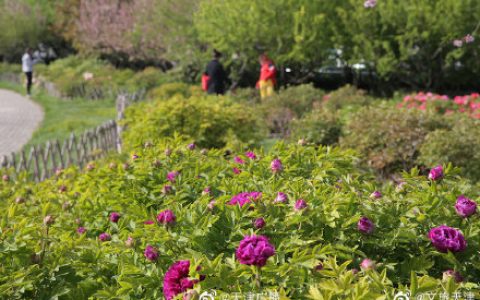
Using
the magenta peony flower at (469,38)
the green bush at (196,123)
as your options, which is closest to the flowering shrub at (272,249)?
the green bush at (196,123)

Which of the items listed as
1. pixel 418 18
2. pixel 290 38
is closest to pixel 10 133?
pixel 290 38

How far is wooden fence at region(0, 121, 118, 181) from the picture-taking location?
8.85 m

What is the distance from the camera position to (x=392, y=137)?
26.4 feet

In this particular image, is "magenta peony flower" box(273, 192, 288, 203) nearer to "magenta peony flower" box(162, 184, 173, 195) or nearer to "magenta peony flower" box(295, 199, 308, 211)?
"magenta peony flower" box(295, 199, 308, 211)

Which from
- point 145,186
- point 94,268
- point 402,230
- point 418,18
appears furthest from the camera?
point 418,18

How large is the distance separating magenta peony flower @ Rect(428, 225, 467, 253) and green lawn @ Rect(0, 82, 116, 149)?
1174 cm

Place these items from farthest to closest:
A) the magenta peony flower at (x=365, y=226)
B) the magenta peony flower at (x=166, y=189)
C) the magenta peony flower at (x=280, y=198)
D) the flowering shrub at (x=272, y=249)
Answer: the magenta peony flower at (x=166, y=189)
the magenta peony flower at (x=280, y=198)
the magenta peony flower at (x=365, y=226)
the flowering shrub at (x=272, y=249)

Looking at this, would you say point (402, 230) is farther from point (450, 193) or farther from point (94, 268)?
point (94, 268)

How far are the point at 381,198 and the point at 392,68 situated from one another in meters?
15.1

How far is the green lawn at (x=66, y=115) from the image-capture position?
14.2 meters

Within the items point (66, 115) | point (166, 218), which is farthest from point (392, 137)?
point (66, 115)

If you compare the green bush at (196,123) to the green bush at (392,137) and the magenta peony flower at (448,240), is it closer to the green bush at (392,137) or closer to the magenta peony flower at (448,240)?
the green bush at (392,137)

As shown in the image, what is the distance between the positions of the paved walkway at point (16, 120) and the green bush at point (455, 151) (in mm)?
8382

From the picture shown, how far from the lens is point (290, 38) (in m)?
18.4
